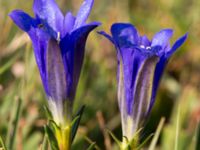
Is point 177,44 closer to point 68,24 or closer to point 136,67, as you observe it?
point 136,67

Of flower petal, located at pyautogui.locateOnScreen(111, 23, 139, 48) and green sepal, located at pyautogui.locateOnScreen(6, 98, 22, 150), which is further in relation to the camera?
green sepal, located at pyautogui.locateOnScreen(6, 98, 22, 150)

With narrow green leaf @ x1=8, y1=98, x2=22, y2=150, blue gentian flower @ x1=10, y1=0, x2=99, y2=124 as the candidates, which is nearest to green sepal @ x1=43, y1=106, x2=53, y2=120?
blue gentian flower @ x1=10, y1=0, x2=99, y2=124

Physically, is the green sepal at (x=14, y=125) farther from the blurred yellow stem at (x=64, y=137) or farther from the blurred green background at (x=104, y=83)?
the blurred yellow stem at (x=64, y=137)

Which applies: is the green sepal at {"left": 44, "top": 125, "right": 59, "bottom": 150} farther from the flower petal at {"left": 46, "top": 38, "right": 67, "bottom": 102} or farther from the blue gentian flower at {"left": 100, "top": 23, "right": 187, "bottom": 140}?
A: the blue gentian flower at {"left": 100, "top": 23, "right": 187, "bottom": 140}

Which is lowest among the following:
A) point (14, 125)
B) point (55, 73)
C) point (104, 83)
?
point (104, 83)

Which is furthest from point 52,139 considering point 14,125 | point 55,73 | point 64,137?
point 14,125

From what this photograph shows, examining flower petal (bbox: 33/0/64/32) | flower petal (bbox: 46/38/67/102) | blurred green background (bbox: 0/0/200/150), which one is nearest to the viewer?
flower petal (bbox: 46/38/67/102)
